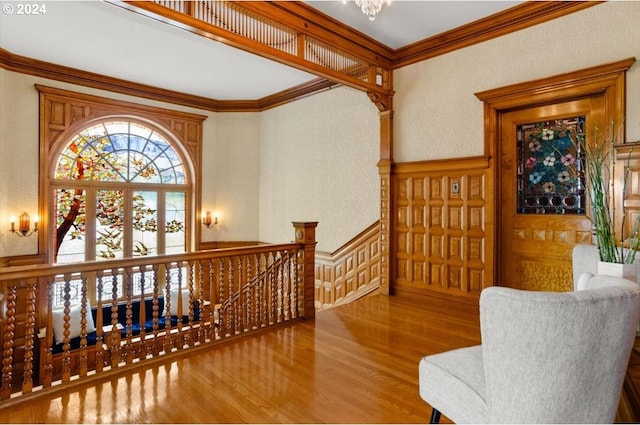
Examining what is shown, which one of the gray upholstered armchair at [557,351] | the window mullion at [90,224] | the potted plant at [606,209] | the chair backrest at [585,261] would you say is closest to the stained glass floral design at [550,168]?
the potted plant at [606,209]

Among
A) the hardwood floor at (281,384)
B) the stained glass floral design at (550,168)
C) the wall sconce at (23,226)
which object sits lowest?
the hardwood floor at (281,384)

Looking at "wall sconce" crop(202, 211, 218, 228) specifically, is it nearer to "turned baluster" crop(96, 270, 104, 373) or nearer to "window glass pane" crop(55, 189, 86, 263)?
"window glass pane" crop(55, 189, 86, 263)

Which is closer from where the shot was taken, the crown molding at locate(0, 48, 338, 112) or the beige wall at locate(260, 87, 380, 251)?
the crown molding at locate(0, 48, 338, 112)

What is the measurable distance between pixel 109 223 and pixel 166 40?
3.12 metres

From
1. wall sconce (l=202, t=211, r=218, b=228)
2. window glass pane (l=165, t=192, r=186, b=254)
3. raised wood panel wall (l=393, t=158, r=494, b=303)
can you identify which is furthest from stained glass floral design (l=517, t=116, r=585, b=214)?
window glass pane (l=165, t=192, r=186, b=254)

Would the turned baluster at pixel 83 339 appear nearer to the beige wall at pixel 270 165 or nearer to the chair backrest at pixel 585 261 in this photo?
the chair backrest at pixel 585 261

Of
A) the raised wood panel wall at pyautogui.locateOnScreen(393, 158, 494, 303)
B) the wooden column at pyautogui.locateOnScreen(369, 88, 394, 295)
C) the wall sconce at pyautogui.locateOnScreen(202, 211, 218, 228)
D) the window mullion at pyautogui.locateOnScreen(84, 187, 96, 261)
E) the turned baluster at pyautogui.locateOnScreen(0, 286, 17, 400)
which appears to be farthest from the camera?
the wall sconce at pyautogui.locateOnScreen(202, 211, 218, 228)

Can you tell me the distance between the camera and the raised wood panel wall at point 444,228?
383cm

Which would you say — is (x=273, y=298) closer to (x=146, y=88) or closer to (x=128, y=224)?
(x=128, y=224)

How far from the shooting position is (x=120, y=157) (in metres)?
5.93

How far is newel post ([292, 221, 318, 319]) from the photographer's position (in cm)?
368

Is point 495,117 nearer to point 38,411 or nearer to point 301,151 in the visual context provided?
point 301,151

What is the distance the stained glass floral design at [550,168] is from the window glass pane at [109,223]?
5770 millimetres

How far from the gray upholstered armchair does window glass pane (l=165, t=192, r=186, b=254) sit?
243 inches
